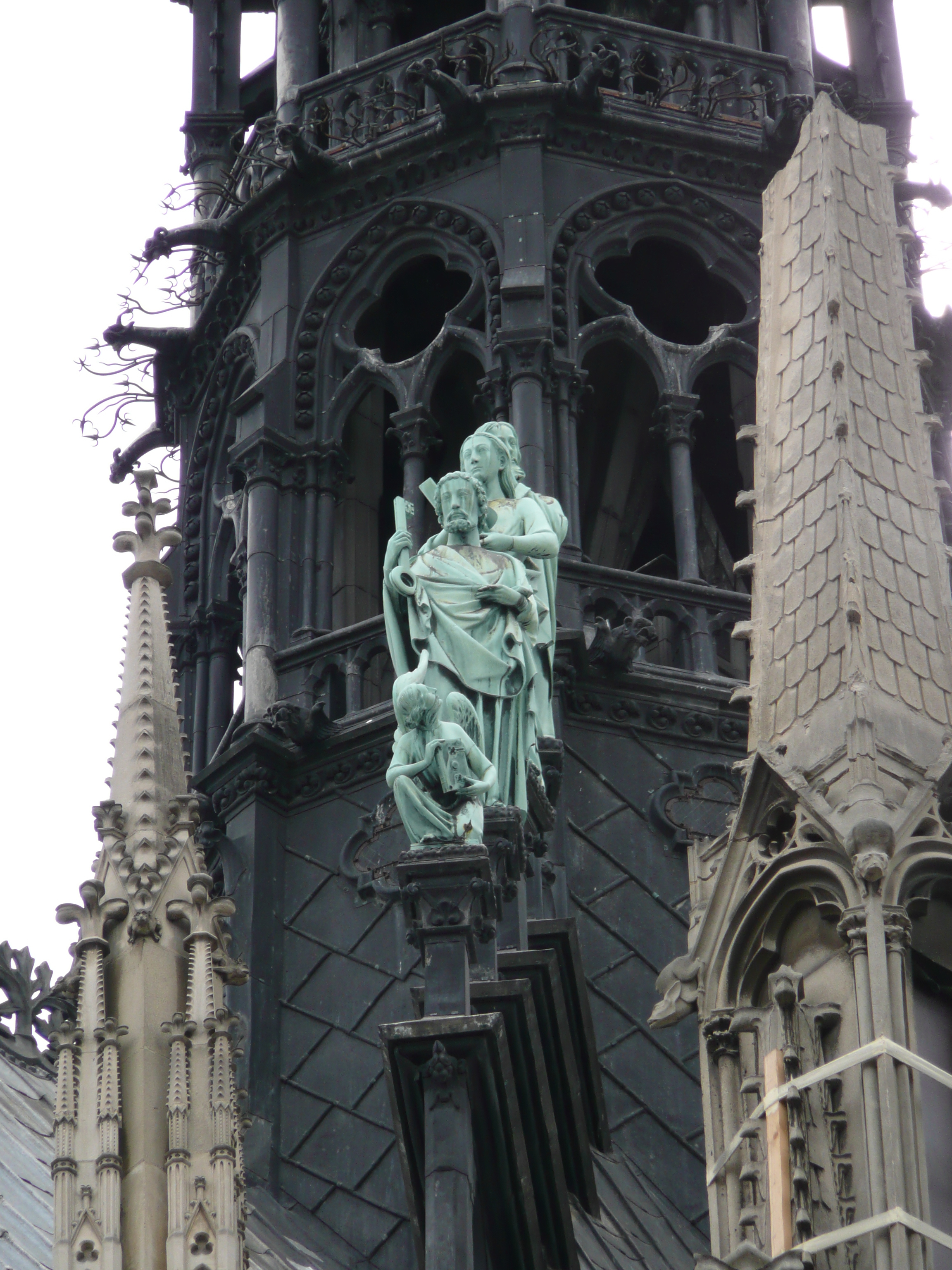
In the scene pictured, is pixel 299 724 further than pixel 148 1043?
Yes

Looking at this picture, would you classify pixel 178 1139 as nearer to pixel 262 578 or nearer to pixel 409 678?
pixel 409 678

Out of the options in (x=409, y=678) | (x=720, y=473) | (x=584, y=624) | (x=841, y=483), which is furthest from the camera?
(x=720, y=473)

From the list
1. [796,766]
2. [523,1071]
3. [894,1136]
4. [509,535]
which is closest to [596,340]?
[509,535]

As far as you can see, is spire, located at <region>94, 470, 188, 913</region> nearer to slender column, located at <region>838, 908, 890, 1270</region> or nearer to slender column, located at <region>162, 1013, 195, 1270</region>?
slender column, located at <region>162, 1013, 195, 1270</region>

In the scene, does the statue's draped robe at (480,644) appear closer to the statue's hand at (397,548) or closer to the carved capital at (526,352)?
the statue's hand at (397,548)

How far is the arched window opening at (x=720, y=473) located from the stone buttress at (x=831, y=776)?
10070 millimetres

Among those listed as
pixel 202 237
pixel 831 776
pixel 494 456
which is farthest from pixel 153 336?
pixel 831 776

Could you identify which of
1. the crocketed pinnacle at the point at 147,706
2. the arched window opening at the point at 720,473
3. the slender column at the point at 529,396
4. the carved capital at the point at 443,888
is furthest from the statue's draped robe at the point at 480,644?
the arched window opening at the point at 720,473

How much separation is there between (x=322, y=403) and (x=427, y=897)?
10.2m

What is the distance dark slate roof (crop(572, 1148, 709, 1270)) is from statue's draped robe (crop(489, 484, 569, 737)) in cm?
306

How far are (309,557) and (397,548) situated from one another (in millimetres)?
6096

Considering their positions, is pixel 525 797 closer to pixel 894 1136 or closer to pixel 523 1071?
pixel 523 1071

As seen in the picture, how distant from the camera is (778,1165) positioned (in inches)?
827

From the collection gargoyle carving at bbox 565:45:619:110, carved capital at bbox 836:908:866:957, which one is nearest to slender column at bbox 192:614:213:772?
gargoyle carving at bbox 565:45:619:110
